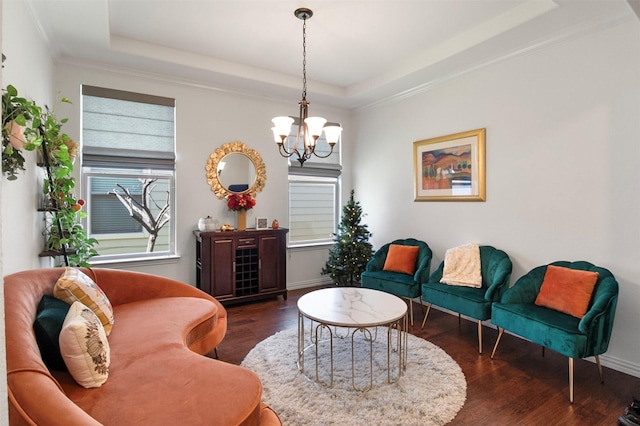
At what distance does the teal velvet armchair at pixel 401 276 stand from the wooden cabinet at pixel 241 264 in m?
1.20

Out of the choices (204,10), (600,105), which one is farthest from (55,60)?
(600,105)

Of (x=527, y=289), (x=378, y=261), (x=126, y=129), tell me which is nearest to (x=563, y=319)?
(x=527, y=289)

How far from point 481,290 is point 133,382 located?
314cm

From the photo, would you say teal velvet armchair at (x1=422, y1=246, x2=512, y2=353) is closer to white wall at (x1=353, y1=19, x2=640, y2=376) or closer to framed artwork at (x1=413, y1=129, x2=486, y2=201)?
white wall at (x1=353, y1=19, x2=640, y2=376)

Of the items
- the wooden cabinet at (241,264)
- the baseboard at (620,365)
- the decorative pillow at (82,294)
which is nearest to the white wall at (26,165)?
the decorative pillow at (82,294)

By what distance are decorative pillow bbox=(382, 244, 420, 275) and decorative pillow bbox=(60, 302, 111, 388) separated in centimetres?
333

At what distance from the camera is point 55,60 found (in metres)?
3.72

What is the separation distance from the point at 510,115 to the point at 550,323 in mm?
2132

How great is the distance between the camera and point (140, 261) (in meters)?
4.27

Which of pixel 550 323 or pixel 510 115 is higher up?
pixel 510 115

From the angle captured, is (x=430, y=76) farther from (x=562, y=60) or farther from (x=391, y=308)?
(x=391, y=308)

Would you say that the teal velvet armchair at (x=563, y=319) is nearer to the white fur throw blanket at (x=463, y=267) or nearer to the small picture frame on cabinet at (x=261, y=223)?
the white fur throw blanket at (x=463, y=267)

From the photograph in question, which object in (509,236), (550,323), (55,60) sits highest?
(55,60)

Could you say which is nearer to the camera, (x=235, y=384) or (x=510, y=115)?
(x=235, y=384)
